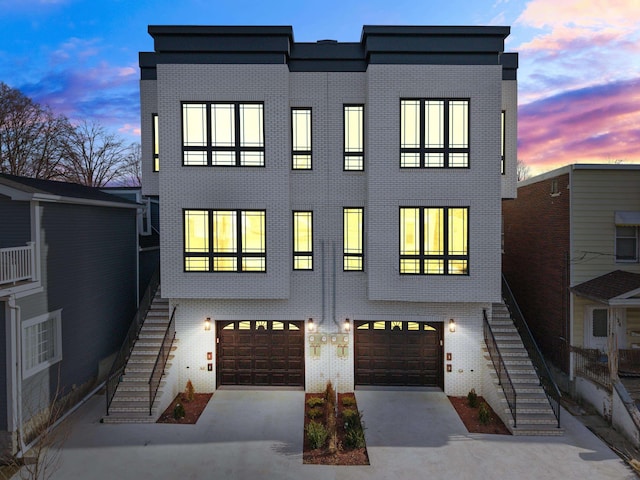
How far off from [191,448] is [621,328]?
45.1 feet

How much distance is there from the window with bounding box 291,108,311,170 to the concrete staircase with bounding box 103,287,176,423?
6.90 metres

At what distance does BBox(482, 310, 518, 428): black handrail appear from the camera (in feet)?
37.0

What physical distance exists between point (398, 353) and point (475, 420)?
10.4ft

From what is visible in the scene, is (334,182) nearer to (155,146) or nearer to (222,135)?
(222,135)

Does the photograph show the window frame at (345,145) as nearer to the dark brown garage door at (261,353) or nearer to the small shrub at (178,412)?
the dark brown garage door at (261,353)

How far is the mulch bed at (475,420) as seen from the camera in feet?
37.1

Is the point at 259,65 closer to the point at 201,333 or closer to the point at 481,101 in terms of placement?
the point at 481,101

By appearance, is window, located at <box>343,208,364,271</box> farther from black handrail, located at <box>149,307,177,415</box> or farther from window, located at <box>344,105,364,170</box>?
black handrail, located at <box>149,307,177,415</box>

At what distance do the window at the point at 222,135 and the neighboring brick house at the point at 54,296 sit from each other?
3.74 metres

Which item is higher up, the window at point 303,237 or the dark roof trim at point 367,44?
the dark roof trim at point 367,44

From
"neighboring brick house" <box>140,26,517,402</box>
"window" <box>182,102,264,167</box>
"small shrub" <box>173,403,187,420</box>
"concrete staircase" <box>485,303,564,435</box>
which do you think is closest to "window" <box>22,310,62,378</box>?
"neighboring brick house" <box>140,26,517,402</box>

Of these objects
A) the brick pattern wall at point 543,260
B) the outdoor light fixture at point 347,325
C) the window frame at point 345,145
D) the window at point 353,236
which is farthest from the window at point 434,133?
the outdoor light fixture at point 347,325

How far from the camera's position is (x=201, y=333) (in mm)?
14141

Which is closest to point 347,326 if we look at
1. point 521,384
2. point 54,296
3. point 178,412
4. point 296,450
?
point 296,450
